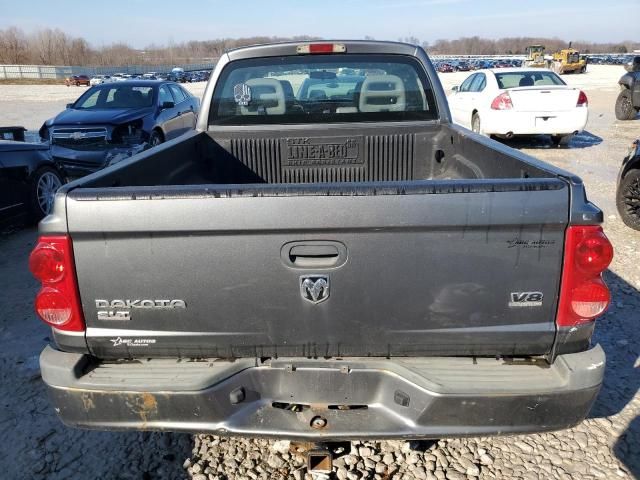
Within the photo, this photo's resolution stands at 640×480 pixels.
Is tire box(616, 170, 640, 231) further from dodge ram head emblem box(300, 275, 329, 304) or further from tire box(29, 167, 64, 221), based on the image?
tire box(29, 167, 64, 221)

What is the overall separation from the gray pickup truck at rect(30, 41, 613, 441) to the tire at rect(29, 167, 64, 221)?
16.7 feet

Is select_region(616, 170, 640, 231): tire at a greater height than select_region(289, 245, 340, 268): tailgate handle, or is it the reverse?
select_region(289, 245, 340, 268): tailgate handle

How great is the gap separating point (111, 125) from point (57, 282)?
8.31 meters

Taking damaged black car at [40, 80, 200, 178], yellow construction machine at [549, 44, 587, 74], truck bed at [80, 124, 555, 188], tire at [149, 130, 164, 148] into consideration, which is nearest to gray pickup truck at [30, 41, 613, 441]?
truck bed at [80, 124, 555, 188]

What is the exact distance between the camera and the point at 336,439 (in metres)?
2.08

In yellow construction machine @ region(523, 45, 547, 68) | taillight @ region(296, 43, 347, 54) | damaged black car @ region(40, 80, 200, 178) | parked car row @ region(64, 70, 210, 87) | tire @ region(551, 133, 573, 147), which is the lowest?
tire @ region(551, 133, 573, 147)

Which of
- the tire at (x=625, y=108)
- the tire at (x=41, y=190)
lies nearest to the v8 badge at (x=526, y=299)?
the tire at (x=41, y=190)

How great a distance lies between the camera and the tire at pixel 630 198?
242 inches

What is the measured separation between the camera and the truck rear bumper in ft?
6.54

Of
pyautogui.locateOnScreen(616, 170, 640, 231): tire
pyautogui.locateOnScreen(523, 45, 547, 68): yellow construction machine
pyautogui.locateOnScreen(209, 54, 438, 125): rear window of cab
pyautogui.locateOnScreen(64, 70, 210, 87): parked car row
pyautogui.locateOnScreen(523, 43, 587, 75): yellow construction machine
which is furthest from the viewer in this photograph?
pyautogui.locateOnScreen(523, 43, 587, 75): yellow construction machine

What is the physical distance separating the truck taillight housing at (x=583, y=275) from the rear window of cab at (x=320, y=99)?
2.11 meters

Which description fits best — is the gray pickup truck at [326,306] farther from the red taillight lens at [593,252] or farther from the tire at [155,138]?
the tire at [155,138]

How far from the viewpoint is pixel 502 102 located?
1105cm

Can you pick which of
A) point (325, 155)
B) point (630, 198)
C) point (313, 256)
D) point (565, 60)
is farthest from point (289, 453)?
point (565, 60)
